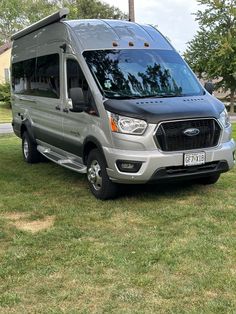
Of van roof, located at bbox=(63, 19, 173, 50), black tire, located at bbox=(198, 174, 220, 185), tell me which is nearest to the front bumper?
black tire, located at bbox=(198, 174, 220, 185)

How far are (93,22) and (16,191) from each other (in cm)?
286

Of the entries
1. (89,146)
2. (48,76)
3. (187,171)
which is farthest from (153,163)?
(48,76)

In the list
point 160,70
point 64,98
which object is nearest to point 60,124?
point 64,98

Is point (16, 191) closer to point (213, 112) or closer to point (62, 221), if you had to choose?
point (62, 221)

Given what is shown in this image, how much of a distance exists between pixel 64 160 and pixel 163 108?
2.33 meters

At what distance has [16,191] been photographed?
285 inches

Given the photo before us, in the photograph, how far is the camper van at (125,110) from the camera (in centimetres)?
602

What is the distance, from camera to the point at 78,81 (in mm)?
6973

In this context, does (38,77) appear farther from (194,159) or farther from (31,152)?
(194,159)

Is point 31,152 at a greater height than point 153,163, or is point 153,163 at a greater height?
point 153,163

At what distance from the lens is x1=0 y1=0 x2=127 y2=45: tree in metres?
56.7

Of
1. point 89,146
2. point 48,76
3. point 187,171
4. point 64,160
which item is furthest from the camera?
point 48,76

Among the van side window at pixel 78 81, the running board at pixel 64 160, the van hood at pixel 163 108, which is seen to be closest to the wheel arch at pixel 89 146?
the running board at pixel 64 160

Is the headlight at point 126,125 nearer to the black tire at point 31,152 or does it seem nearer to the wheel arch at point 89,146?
the wheel arch at point 89,146
